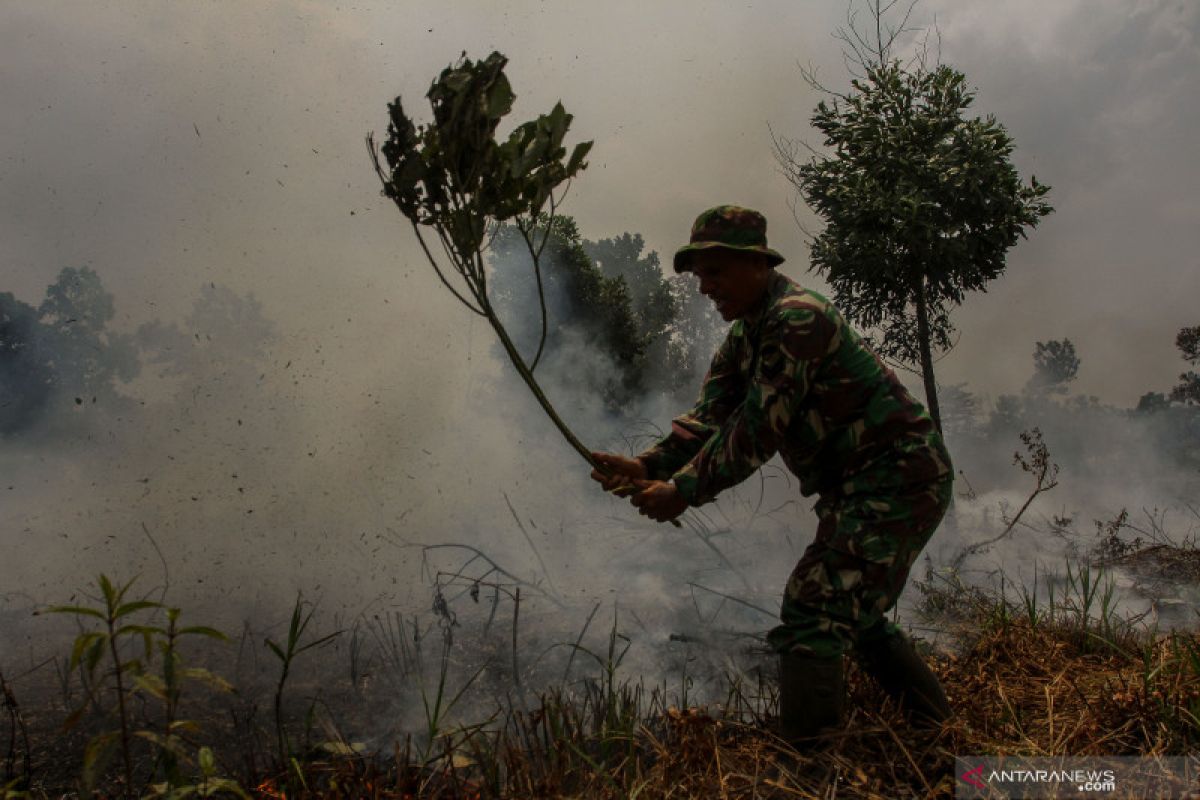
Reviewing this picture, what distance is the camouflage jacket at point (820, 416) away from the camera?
8.75 feet

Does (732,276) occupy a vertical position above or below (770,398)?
above

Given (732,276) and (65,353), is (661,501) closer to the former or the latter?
(732,276)

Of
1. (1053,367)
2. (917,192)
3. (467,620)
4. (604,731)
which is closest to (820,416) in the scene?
(604,731)

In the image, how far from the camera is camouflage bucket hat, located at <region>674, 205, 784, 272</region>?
2.82 meters

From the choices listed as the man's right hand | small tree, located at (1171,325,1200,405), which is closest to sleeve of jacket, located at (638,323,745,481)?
the man's right hand

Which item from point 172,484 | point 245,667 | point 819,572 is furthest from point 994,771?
point 172,484

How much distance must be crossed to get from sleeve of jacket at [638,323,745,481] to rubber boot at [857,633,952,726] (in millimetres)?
1019

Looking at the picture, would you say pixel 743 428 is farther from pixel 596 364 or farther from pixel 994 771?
pixel 596 364

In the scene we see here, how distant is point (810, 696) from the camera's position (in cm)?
266

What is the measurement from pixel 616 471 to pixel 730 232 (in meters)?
1.01

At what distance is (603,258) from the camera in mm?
23922

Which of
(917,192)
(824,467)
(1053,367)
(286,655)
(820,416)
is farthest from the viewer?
(1053,367)

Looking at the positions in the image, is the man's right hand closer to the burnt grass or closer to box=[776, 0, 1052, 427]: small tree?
the burnt grass

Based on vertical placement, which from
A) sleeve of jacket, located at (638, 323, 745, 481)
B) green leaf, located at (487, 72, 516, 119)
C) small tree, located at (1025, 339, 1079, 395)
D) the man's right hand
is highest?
small tree, located at (1025, 339, 1079, 395)
